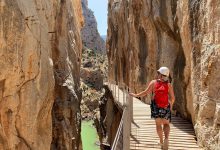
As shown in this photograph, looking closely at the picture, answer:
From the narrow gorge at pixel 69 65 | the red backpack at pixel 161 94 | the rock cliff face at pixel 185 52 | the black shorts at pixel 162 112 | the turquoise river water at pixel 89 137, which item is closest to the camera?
the red backpack at pixel 161 94

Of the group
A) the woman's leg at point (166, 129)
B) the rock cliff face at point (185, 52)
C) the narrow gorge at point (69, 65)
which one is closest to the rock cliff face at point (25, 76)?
the narrow gorge at point (69, 65)

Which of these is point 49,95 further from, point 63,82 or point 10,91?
point 63,82

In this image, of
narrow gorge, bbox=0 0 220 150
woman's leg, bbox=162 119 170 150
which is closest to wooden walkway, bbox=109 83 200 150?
narrow gorge, bbox=0 0 220 150

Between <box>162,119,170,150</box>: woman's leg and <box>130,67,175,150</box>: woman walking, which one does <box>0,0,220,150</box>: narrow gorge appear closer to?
<box>162,119,170,150</box>: woman's leg

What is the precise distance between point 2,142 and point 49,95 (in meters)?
3.73

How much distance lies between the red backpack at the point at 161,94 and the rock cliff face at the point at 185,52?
51.3 inches

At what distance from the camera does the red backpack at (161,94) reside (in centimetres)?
738

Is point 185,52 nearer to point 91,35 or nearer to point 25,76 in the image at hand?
point 25,76

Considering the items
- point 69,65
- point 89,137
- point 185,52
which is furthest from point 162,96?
point 89,137

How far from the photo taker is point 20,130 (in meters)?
11.9

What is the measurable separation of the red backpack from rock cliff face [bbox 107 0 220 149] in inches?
51.3

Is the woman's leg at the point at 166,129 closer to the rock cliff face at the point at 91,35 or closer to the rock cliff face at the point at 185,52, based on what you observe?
the rock cliff face at the point at 185,52

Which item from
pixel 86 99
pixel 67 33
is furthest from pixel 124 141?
pixel 86 99

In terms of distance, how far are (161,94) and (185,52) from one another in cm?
435
